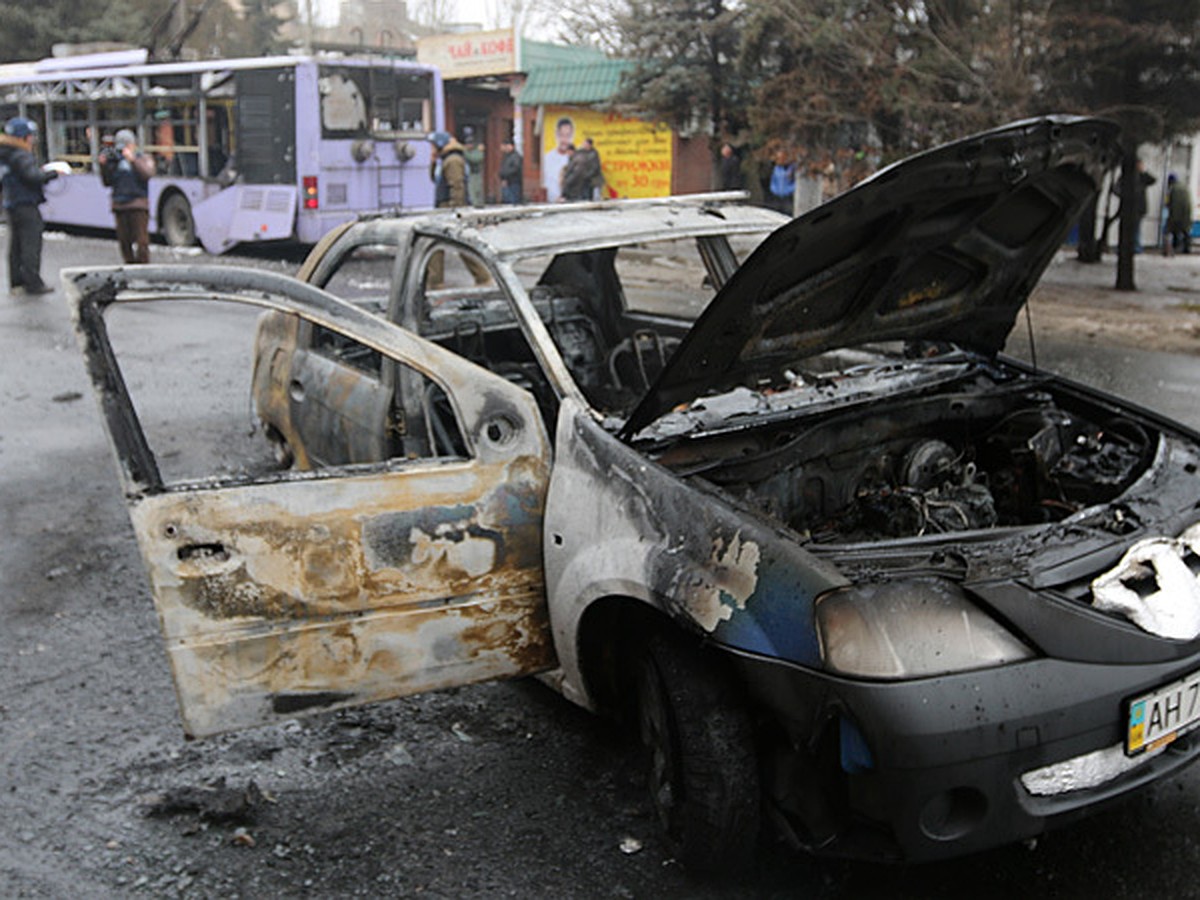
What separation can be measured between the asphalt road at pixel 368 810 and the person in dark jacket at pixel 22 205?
9.93m

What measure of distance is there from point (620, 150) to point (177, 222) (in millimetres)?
10017

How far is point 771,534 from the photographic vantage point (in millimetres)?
2818

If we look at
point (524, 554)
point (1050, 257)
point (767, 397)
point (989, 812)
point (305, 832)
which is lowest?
point (305, 832)

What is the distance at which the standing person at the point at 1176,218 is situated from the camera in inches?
751

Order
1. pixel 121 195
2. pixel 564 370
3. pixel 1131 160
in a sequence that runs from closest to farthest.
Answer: pixel 564 370 < pixel 1131 160 < pixel 121 195

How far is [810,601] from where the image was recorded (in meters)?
2.65

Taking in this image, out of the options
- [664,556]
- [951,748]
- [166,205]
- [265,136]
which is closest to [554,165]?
[166,205]

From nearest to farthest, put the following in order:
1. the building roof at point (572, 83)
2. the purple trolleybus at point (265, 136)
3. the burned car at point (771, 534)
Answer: the burned car at point (771, 534) < the purple trolleybus at point (265, 136) < the building roof at point (572, 83)

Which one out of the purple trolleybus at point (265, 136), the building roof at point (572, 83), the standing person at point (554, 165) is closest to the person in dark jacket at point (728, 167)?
the purple trolleybus at point (265, 136)

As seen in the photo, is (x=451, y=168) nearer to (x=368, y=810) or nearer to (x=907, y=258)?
(x=907, y=258)

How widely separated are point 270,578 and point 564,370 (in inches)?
43.0

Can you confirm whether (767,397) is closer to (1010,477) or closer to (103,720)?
(1010,477)

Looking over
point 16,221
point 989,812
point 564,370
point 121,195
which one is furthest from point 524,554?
point 121,195

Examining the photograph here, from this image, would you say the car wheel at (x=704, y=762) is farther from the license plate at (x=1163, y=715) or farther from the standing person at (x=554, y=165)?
the standing person at (x=554, y=165)
